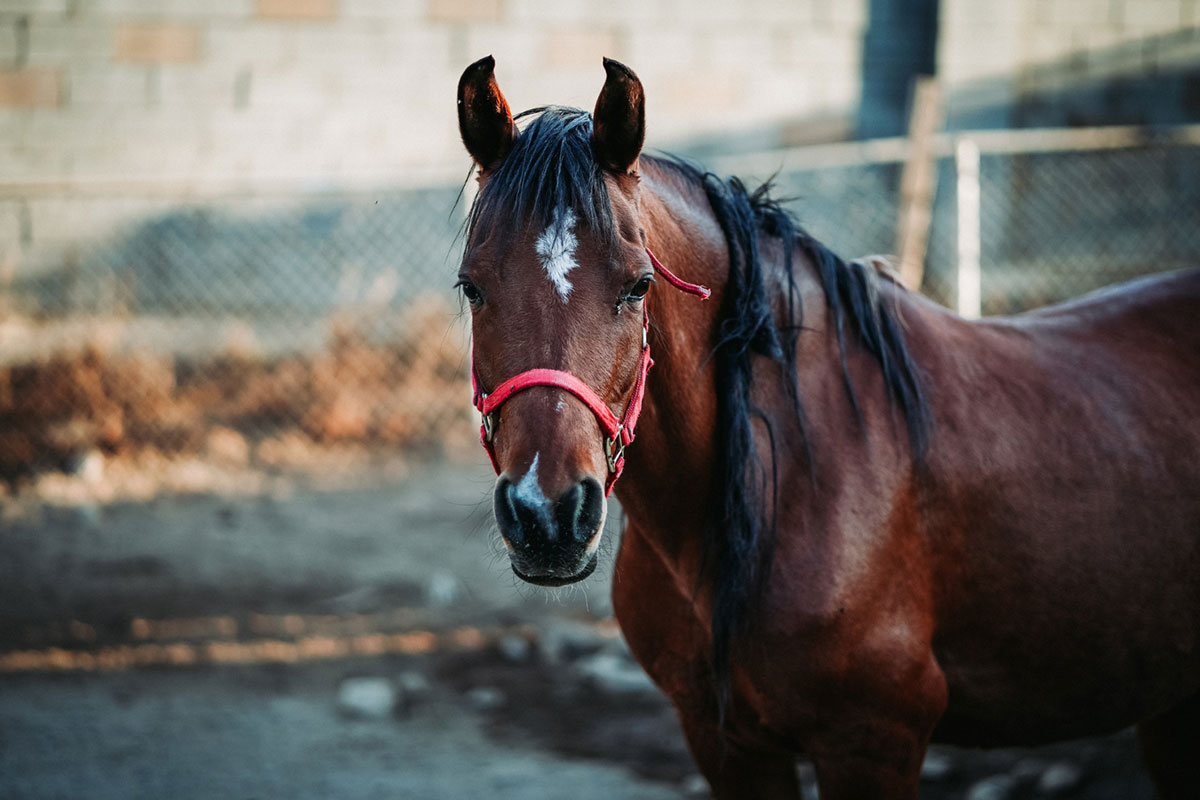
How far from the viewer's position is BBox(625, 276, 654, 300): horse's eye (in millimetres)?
1532

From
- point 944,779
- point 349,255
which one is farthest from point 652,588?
point 349,255

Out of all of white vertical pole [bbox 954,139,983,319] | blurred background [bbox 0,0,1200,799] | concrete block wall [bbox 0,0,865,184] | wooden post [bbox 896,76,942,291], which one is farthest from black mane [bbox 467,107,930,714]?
concrete block wall [bbox 0,0,865,184]

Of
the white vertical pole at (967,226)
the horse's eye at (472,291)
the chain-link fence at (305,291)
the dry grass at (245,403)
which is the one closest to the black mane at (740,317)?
the horse's eye at (472,291)

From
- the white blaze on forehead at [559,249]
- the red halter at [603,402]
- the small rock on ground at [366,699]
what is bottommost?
the small rock on ground at [366,699]

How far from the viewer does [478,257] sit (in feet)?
5.03

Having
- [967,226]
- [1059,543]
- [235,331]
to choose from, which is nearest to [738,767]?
Answer: [1059,543]

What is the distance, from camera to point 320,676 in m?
3.84

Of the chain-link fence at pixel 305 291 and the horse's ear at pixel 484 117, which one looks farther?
the chain-link fence at pixel 305 291

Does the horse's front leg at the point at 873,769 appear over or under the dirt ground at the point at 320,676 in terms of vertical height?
over

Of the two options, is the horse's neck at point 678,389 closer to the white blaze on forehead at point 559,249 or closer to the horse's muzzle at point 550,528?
the white blaze on forehead at point 559,249

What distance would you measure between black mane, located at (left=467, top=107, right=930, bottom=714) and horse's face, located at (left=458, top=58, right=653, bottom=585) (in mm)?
33

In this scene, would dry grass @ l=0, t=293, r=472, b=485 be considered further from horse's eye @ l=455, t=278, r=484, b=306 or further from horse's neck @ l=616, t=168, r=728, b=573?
horse's eye @ l=455, t=278, r=484, b=306

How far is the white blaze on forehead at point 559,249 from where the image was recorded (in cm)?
147

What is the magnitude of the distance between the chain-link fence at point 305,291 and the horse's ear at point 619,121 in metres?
4.78
